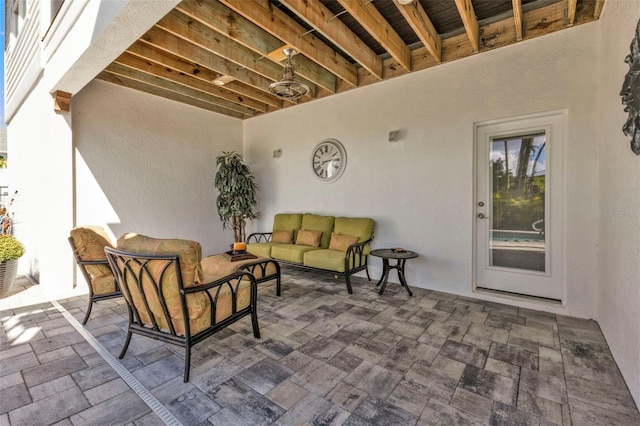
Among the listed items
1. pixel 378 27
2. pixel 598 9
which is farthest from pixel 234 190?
pixel 598 9

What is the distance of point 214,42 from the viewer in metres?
3.25

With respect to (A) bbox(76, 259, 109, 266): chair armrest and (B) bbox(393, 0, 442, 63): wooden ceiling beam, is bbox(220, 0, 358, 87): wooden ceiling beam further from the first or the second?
(A) bbox(76, 259, 109, 266): chair armrest

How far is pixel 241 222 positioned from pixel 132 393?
153 inches

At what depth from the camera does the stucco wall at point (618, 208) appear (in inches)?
68.8

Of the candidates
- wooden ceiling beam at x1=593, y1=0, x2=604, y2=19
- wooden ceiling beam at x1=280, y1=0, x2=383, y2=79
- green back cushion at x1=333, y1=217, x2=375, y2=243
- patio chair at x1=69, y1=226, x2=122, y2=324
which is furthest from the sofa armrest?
wooden ceiling beam at x1=593, y1=0, x2=604, y2=19

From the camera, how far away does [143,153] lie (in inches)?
179

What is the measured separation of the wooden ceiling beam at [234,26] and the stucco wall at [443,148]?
1.28 metres

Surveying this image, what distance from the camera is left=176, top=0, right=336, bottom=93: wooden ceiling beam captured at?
2648 millimetres

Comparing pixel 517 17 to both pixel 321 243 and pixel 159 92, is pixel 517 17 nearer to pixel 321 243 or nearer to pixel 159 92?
pixel 321 243

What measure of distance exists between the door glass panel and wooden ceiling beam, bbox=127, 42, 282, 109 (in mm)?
3674

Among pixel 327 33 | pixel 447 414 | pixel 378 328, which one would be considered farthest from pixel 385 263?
pixel 327 33

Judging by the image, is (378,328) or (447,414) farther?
(378,328)

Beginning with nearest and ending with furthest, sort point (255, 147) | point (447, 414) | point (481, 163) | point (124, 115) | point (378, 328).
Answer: point (447, 414) < point (378, 328) < point (481, 163) < point (124, 115) < point (255, 147)

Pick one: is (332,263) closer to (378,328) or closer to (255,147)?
(378,328)
